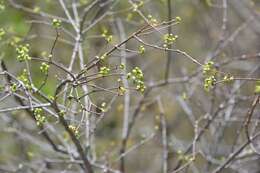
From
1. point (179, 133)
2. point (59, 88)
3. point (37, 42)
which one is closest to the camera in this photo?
point (59, 88)

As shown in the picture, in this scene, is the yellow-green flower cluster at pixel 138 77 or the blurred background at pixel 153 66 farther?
the blurred background at pixel 153 66

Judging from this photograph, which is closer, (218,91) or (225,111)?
(225,111)

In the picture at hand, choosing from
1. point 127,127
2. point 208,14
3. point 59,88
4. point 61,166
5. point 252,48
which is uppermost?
point 208,14

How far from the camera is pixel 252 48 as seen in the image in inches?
241

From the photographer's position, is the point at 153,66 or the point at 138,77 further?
the point at 153,66

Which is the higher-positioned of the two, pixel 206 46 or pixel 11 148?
pixel 206 46

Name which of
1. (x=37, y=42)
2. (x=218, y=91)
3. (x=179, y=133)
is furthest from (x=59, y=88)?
(x=179, y=133)

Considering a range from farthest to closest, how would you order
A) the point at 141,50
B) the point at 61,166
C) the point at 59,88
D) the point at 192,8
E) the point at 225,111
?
the point at 192,8
the point at 61,166
the point at 225,111
the point at 59,88
the point at 141,50

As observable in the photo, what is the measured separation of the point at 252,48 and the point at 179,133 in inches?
63.0

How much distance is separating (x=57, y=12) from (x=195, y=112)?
1.83 meters

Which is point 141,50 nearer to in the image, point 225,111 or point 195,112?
point 225,111

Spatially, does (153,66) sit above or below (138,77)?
above

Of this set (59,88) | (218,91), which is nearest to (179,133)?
(218,91)

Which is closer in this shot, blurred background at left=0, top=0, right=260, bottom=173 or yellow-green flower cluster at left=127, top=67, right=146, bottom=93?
yellow-green flower cluster at left=127, top=67, right=146, bottom=93
